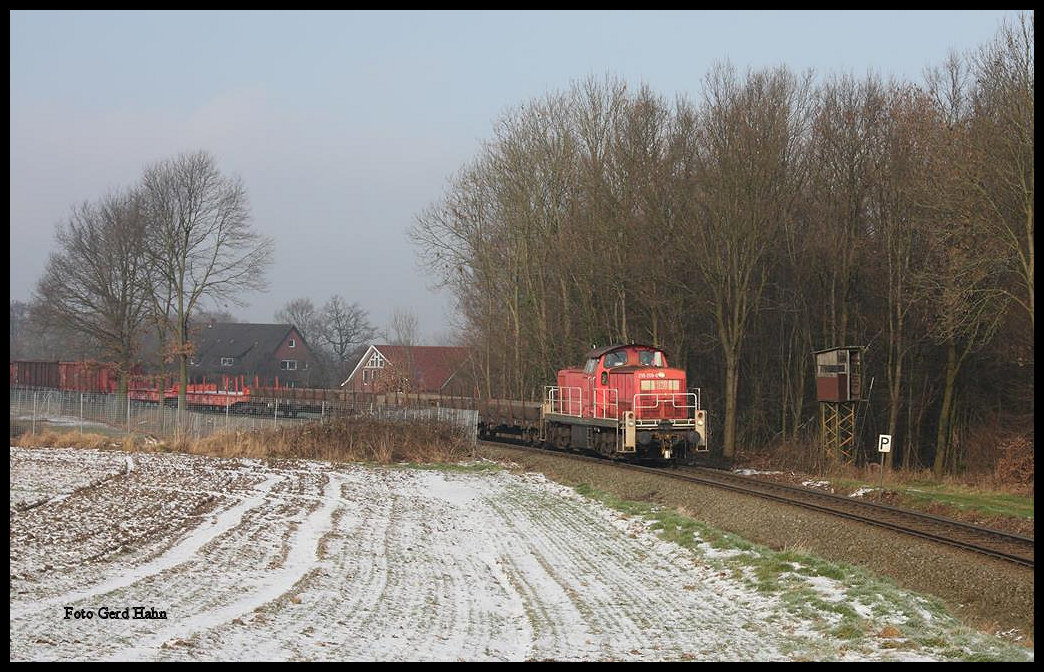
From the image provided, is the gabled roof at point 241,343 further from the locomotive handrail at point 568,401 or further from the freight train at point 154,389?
the locomotive handrail at point 568,401

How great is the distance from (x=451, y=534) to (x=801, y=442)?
20949 millimetres

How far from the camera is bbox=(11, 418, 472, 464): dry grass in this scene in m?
30.3

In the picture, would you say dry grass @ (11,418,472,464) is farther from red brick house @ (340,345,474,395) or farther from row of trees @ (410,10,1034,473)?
red brick house @ (340,345,474,395)

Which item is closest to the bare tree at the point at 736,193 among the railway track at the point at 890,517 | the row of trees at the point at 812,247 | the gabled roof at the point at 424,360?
the row of trees at the point at 812,247

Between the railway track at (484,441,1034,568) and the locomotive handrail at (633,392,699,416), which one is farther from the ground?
the locomotive handrail at (633,392,699,416)

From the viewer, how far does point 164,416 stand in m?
36.7

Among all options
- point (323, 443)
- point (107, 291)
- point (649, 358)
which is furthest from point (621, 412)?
point (107, 291)

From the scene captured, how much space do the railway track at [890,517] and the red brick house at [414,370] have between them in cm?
3824

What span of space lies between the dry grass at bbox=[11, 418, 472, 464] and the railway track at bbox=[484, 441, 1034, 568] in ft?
26.3

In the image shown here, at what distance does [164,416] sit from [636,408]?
63.6ft

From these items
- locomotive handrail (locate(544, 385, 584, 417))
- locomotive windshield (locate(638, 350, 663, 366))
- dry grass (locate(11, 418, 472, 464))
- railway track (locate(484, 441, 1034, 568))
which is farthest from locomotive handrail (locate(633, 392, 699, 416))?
dry grass (locate(11, 418, 472, 464))

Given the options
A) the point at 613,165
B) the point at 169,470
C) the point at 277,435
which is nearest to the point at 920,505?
the point at 169,470

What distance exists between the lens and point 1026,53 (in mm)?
25984

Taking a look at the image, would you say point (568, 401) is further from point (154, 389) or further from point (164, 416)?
point (154, 389)
